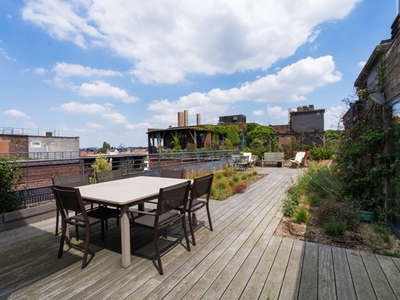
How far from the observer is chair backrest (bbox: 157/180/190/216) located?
1961 mm

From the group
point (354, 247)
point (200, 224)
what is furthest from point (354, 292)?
point (200, 224)

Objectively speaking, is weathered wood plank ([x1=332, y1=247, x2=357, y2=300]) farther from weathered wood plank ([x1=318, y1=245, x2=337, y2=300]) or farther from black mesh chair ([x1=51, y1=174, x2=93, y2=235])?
black mesh chair ([x1=51, y1=174, x2=93, y2=235])

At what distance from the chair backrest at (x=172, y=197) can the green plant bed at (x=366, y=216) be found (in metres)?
2.84

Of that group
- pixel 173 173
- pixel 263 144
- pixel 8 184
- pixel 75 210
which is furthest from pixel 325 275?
pixel 263 144

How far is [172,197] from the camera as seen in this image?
83.7 inches

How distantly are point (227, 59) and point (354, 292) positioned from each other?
9142 millimetres

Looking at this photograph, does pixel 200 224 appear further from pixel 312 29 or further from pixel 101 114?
pixel 101 114

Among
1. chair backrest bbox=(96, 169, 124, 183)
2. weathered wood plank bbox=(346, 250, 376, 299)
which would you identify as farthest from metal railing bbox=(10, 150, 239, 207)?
weathered wood plank bbox=(346, 250, 376, 299)

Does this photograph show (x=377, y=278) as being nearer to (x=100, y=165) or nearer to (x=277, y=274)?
(x=277, y=274)

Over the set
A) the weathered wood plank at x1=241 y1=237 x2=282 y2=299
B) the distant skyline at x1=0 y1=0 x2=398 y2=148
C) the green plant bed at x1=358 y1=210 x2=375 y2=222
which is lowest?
the weathered wood plank at x1=241 y1=237 x2=282 y2=299

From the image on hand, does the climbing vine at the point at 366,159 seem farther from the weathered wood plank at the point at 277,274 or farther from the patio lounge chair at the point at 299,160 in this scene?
the patio lounge chair at the point at 299,160

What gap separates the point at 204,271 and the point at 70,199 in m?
1.49

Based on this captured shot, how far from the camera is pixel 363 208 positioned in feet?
11.1

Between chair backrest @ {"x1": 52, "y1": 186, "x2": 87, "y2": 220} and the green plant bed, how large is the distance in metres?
3.85
